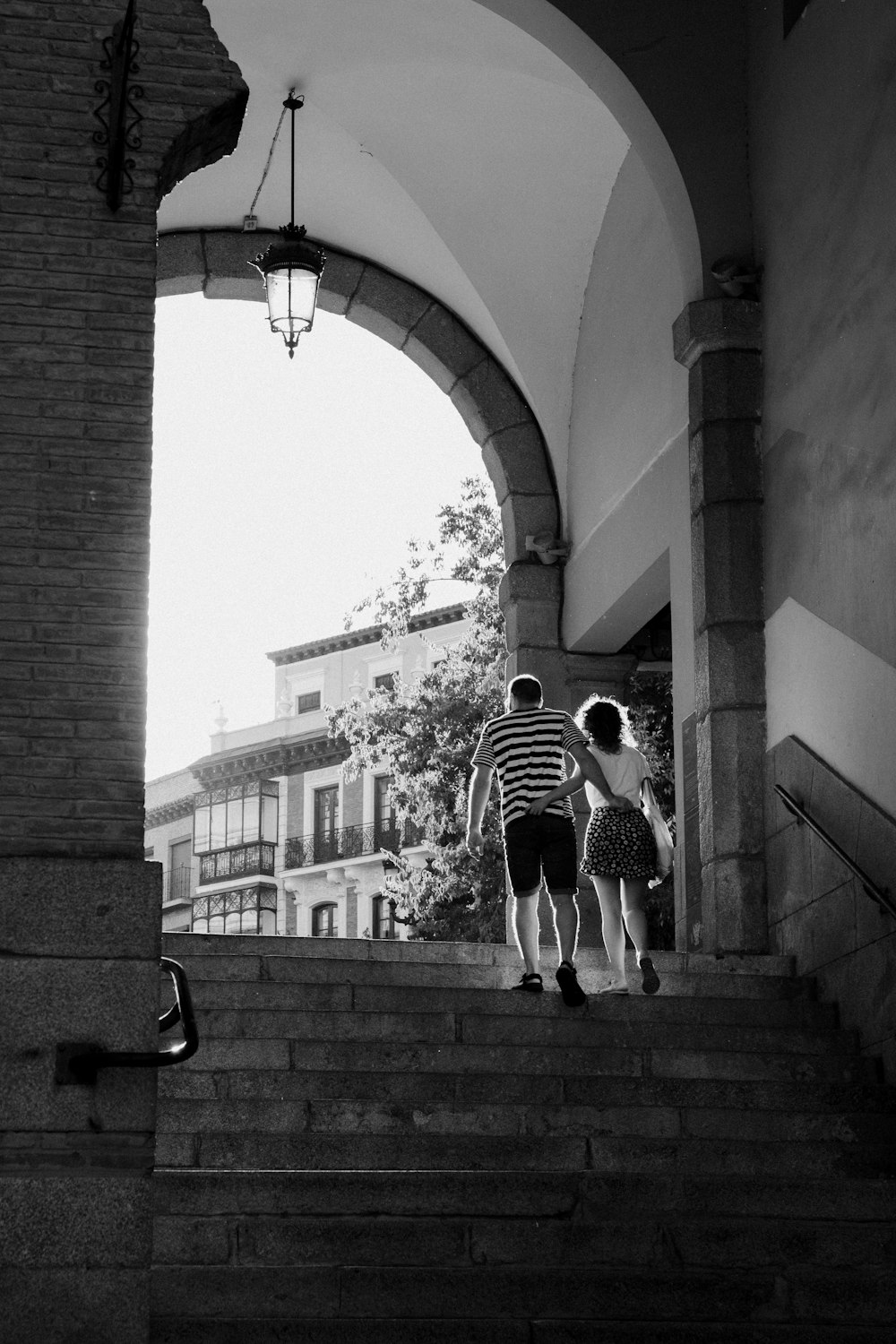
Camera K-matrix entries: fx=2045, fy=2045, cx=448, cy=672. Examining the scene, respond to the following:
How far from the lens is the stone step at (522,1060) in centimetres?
818

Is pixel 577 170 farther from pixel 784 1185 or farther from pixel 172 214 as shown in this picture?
pixel 784 1185

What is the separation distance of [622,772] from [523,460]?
6349mm

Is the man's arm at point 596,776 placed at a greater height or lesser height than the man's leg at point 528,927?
greater

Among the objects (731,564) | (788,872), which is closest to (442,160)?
(731,564)

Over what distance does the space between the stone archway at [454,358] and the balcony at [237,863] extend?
140 ft

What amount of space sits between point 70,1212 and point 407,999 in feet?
10.9

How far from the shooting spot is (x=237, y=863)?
194 ft

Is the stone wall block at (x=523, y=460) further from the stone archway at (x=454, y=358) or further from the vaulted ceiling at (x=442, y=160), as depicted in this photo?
the vaulted ceiling at (x=442, y=160)

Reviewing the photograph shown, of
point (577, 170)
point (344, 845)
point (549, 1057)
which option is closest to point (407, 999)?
point (549, 1057)

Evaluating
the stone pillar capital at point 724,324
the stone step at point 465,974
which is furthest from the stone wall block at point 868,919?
the stone pillar capital at point 724,324

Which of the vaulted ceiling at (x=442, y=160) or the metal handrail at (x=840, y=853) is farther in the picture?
the vaulted ceiling at (x=442, y=160)

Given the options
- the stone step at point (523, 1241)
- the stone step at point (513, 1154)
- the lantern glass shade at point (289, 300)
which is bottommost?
the stone step at point (523, 1241)

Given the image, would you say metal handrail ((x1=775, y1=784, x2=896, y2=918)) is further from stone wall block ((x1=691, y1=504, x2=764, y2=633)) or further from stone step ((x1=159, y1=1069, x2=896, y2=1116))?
stone wall block ((x1=691, y1=504, x2=764, y2=633))

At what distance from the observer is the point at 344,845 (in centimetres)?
5584
